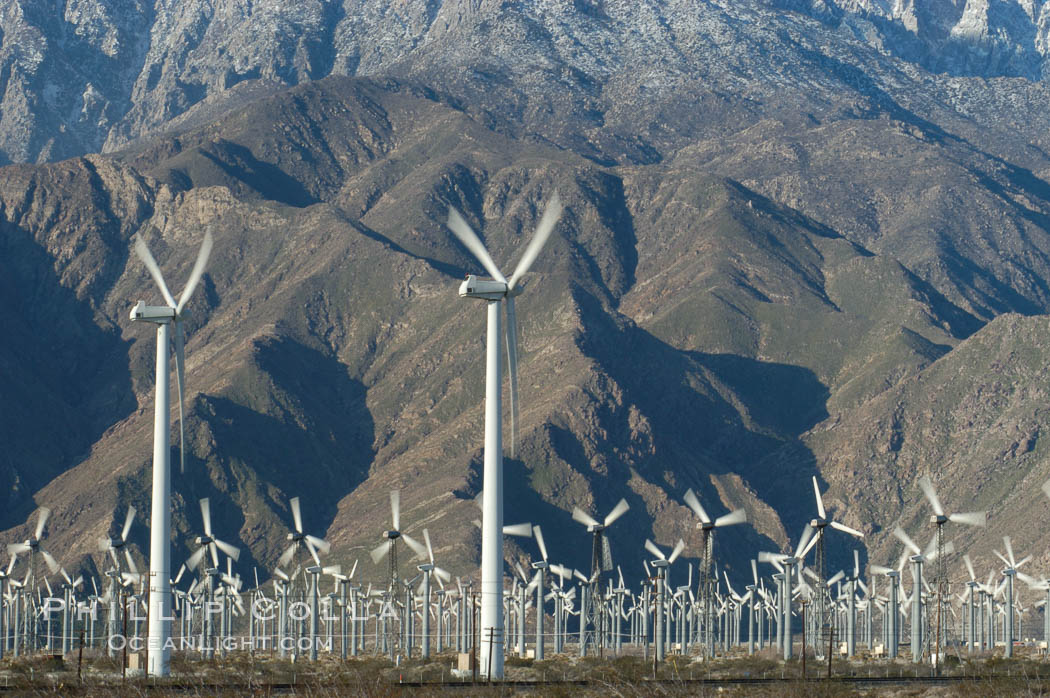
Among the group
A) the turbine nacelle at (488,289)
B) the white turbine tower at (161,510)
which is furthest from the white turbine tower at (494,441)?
the white turbine tower at (161,510)

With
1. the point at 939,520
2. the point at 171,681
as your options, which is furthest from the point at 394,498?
the point at 171,681

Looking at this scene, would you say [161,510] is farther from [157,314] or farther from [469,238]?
[469,238]

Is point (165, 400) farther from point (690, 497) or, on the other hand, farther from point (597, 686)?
point (690, 497)

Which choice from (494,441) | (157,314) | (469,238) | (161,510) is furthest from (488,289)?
(161,510)

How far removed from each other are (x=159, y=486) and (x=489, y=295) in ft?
72.1

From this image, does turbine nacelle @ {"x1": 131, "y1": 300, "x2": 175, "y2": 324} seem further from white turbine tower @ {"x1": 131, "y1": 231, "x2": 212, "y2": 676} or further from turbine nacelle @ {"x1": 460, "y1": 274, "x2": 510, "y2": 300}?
turbine nacelle @ {"x1": 460, "y1": 274, "x2": 510, "y2": 300}

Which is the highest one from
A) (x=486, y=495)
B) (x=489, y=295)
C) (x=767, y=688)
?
(x=489, y=295)

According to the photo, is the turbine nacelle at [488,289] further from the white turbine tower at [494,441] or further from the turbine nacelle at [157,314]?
the turbine nacelle at [157,314]

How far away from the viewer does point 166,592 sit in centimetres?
9812

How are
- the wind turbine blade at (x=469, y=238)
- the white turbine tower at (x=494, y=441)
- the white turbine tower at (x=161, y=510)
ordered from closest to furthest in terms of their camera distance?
the white turbine tower at (x=494, y=441)
the wind turbine blade at (x=469, y=238)
the white turbine tower at (x=161, y=510)

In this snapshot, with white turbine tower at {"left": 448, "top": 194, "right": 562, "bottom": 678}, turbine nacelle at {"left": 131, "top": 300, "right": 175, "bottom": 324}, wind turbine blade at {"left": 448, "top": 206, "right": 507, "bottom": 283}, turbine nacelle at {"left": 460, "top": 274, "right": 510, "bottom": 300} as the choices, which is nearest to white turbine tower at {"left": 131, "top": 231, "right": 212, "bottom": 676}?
turbine nacelle at {"left": 131, "top": 300, "right": 175, "bottom": 324}

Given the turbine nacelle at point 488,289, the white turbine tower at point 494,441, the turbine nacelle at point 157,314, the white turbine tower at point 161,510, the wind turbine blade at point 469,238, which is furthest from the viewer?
the turbine nacelle at point 157,314

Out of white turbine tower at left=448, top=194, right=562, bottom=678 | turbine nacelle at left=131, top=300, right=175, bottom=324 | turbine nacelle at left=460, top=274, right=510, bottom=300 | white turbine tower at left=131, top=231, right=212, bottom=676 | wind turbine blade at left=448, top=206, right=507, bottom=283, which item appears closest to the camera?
white turbine tower at left=448, top=194, right=562, bottom=678

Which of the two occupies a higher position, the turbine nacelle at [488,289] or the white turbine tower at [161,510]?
the turbine nacelle at [488,289]
